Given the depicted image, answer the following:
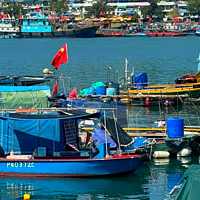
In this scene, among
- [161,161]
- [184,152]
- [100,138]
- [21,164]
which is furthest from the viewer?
[184,152]

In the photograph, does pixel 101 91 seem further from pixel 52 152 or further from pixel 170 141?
pixel 52 152

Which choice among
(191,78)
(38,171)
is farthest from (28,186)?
(191,78)

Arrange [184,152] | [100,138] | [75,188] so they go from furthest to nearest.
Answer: [184,152]
[100,138]
[75,188]

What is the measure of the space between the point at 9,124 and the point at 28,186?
320cm

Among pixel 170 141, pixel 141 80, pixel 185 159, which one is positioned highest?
pixel 170 141

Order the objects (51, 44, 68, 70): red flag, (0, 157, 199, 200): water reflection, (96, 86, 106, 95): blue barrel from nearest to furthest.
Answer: (0, 157, 199, 200): water reflection
(51, 44, 68, 70): red flag
(96, 86, 106, 95): blue barrel

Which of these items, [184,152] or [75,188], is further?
[184,152]

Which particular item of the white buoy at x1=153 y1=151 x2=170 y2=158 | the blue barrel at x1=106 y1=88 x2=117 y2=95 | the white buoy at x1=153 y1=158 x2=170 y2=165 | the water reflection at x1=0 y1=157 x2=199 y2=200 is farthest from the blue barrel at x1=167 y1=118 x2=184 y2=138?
the blue barrel at x1=106 y1=88 x2=117 y2=95

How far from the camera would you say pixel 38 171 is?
26.9 meters

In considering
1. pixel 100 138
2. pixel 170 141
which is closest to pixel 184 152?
pixel 170 141

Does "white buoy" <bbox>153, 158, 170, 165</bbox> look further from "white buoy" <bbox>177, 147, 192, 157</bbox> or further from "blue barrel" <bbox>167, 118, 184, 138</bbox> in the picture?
"blue barrel" <bbox>167, 118, 184, 138</bbox>

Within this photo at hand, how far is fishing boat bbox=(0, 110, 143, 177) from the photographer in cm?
2670

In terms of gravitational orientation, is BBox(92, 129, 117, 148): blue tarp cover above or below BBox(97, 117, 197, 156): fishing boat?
above

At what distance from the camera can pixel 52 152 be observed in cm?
2803
